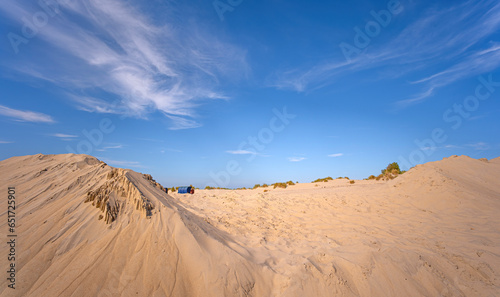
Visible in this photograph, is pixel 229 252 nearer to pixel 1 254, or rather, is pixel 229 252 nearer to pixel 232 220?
pixel 232 220

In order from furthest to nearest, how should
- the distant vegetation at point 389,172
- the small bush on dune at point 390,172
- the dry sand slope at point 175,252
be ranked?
1. the distant vegetation at point 389,172
2. the small bush on dune at point 390,172
3. the dry sand slope at point 175,252

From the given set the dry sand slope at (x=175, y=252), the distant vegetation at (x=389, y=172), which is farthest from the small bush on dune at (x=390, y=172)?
the dry sand slope at (x=175, y=252)

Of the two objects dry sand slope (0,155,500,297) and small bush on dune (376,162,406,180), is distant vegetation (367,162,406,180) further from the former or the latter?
dry sand slope (0,155,500,297)

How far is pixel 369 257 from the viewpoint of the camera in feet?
14.9

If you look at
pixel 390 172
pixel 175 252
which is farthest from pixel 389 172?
pixel 175 252

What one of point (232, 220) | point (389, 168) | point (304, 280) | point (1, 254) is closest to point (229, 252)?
point (304, 280)

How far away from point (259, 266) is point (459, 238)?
255 inches

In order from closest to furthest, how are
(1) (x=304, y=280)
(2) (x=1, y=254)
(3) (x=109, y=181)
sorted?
1. (2) (x=1, y=254)
2. (1) (x=304, y=280)
3. (3) (x=109, y=181)

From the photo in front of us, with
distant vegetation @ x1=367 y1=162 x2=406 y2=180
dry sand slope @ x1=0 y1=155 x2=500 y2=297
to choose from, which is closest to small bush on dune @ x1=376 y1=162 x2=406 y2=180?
distant vegetation @ x1=367 y1=162 x2=406 y2=180

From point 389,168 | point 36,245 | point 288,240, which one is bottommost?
point 288,240

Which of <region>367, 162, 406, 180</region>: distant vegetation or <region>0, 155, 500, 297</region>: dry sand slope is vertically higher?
<region>367, 162, 406, 180</region>: distant vegetation

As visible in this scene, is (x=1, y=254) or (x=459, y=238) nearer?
(x=1, y=254)

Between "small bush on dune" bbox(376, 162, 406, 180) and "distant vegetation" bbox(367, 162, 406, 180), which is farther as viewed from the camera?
"distant vegetation" bbox(367, 162, 406, 180)

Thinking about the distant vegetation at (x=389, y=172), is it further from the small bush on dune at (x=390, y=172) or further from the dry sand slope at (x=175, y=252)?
the dry sand slope at (x=175, y=252)
